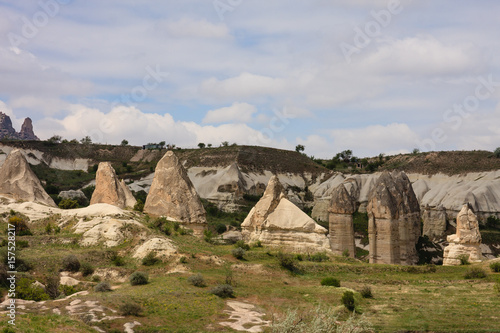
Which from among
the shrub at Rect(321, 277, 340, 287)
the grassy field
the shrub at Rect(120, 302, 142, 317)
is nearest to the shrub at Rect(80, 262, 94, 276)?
the grassy field

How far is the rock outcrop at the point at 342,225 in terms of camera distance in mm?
39312

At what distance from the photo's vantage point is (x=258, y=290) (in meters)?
24.0

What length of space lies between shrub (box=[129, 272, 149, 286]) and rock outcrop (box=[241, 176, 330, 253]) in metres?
11.5

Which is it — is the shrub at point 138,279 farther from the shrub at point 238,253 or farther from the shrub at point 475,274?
the shrub at point 475,274

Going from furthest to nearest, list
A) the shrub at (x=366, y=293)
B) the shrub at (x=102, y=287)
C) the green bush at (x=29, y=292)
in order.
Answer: the shrub at (x=366, y=293)
the shrub at (x=102, y=287)
the green bush at (x=29, y=292)

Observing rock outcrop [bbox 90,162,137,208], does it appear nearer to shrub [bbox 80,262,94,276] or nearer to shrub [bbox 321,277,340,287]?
shrub [bbox 80,262,94,276]

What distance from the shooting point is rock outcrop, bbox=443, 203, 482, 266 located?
33.7 m

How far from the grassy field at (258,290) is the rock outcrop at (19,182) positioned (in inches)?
194

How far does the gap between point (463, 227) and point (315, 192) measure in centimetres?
5260

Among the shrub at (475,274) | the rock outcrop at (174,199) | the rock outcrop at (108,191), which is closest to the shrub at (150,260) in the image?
the rock outcrop at (174,199)

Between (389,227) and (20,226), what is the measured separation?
75.4 ft

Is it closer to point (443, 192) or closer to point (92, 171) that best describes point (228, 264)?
point (443, 192)

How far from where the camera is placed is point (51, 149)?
326 ft

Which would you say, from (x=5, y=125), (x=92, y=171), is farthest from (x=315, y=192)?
(x=5, y=125)
